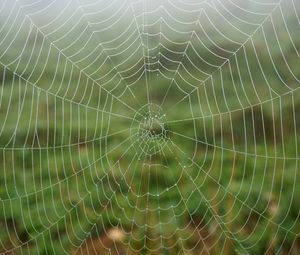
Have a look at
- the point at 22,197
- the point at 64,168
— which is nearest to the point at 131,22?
the point at 64,168

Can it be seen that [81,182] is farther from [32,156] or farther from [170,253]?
[170,253]

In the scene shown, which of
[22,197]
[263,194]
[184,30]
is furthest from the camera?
[184,30]

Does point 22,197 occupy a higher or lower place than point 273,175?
lower

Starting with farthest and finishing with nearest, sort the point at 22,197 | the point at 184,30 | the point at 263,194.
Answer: the point at 184,30
the point at 22,197
the point at 263,194

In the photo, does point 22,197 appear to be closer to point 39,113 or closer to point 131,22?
point 39,113

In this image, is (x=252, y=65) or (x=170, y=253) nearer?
(x=170, y=253)

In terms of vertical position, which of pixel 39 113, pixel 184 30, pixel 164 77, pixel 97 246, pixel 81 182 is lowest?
pixel 97 246
